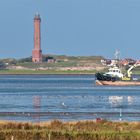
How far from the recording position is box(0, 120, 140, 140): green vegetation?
41.5 metres

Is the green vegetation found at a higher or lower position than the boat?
lower

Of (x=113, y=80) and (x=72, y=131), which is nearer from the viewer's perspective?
(x=72, y=131)

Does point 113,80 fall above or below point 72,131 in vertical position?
→ above

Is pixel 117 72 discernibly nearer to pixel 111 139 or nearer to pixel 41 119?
pixel 41 119

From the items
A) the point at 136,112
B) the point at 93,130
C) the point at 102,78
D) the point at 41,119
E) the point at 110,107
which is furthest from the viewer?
the point at 102,78

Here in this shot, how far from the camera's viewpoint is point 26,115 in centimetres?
6819

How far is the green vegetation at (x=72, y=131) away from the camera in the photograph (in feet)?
136

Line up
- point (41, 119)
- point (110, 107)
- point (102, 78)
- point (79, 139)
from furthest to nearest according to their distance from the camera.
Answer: point (102, 78) → point (110, 107) → point (41, 119) → point (79, 139)

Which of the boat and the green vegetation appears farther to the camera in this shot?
the boat

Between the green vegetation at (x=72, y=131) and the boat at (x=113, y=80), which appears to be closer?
the green vegetation at (x=72, y=131)

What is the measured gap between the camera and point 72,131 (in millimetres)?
43906

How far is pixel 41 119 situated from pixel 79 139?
22551 mm

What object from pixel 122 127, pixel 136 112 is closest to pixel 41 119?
pixel 136 112

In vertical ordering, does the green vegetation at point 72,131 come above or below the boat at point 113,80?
below
